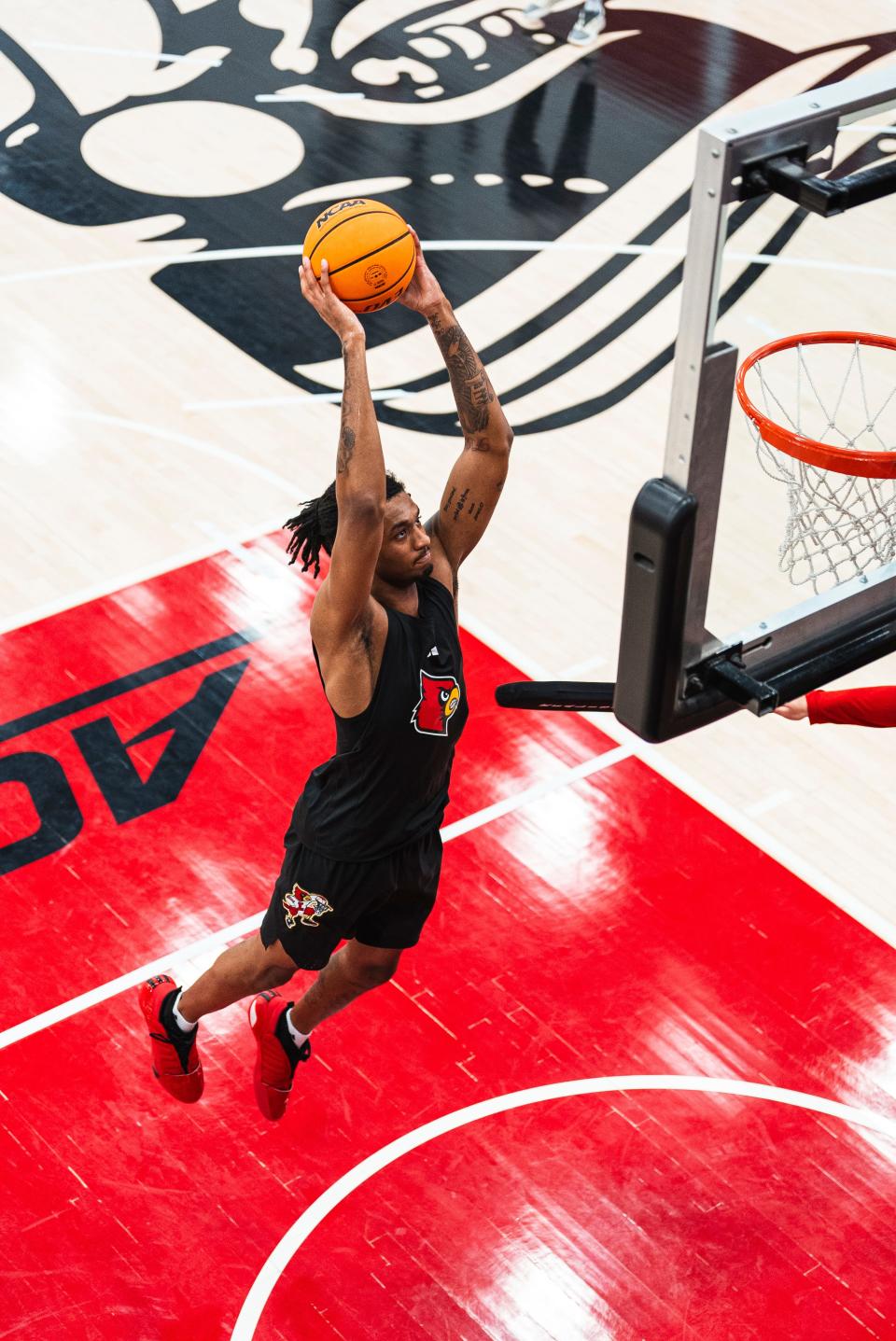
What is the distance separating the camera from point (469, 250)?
35.0 feet

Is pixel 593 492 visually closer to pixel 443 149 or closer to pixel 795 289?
pixel 795 289

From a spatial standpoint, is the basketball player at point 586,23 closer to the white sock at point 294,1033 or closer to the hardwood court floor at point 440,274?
the hardwood court floor at point 440,274

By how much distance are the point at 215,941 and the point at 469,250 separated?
18.1 feet

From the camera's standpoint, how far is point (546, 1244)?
5.55m

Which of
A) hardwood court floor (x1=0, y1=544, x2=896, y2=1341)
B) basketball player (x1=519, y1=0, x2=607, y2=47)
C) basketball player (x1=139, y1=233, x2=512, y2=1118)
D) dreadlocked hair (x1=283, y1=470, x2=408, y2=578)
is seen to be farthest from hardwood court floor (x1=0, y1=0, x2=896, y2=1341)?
dreadlocked hair (x1=283, y1=470, x2=408, y2=578)

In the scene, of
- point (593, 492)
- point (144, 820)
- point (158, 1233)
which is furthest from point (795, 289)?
point (158, 1233)

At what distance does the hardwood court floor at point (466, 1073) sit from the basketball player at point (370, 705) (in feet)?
1.72

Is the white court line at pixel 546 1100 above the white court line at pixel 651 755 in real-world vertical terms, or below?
below

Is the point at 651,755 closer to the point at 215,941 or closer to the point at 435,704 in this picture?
the point at 215,941

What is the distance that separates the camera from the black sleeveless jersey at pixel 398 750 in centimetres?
484

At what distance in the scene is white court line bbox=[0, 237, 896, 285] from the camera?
10.4m

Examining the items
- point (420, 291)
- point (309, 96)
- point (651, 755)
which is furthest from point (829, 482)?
point (309, 96)

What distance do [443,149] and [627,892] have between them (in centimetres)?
646

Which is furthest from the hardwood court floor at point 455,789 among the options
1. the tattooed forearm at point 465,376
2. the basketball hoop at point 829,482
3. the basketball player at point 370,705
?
the tattooed forearm at point 465,376
